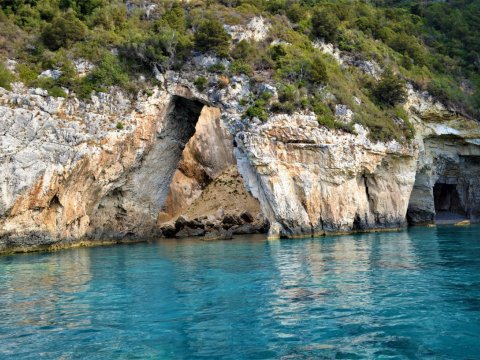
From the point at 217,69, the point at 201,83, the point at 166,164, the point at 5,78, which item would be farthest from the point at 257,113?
the point at 5,78

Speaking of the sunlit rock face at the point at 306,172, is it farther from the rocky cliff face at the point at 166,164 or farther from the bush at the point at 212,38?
the bush at the point at 212,38

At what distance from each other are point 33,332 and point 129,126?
22325 mm

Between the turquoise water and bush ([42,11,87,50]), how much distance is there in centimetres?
1891

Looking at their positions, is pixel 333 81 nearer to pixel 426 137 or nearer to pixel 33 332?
pixel 426 137

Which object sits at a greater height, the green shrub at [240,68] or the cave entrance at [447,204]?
the green shrub at [240,68]

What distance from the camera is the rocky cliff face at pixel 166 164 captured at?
1016 inches

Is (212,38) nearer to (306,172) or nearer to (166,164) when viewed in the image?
(166,164)

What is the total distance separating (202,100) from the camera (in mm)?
30922

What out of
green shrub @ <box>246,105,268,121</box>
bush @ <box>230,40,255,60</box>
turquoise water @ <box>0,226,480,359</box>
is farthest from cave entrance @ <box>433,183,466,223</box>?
turquoise water @ <box>0,226,480,359</box>

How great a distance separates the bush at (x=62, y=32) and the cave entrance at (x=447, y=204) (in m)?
35.7

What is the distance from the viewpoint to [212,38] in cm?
3133

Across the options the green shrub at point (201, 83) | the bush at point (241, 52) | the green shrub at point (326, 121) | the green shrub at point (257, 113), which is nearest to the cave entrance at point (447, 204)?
the green shrub at point (326, 121)

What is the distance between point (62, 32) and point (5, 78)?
19.4 feet

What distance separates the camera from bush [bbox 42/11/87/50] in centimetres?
3047
